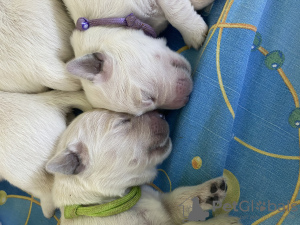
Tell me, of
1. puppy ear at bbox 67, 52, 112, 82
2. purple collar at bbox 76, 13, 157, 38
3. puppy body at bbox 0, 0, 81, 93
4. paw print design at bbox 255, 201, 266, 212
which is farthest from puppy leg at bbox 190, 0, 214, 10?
paw print design at bbox 255, 201, 266, 212

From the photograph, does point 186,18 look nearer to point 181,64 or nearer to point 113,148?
point 181,64

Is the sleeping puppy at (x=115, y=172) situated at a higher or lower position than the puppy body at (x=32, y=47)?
lower

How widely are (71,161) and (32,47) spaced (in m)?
0.75

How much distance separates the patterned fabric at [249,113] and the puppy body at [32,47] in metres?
0.80

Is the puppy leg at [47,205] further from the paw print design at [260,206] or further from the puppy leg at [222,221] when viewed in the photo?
the paw print design at [260,206]

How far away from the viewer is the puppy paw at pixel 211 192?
5.03 ft

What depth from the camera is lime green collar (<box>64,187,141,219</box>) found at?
161 centimetres

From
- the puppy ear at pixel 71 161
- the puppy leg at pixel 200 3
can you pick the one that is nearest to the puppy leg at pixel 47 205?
the puppy ear at pixel 71 161

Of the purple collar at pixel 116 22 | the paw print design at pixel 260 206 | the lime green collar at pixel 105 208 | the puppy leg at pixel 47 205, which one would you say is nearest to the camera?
the paw print design at pixel 260 206

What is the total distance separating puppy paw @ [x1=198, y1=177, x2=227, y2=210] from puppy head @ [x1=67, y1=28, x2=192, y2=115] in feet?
1.48

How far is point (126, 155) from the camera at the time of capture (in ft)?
5.30

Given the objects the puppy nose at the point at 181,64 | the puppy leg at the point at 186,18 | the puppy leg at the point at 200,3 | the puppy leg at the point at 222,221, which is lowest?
the puppy leg at the point at 222,221

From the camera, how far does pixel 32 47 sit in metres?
1.80

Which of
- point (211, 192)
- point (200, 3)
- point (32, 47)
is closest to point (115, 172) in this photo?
point (211, 192)
